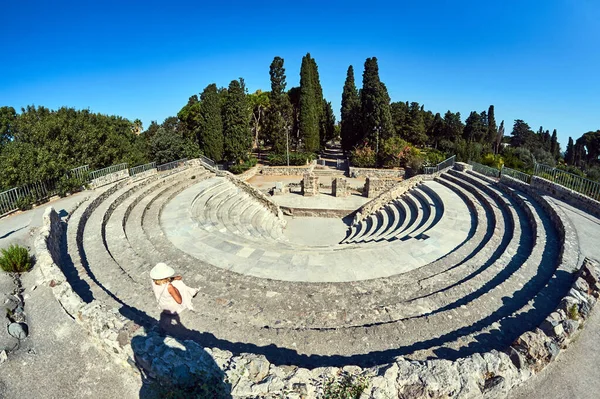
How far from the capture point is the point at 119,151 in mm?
21109

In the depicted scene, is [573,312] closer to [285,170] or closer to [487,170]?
[487,170]

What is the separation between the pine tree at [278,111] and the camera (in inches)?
1225

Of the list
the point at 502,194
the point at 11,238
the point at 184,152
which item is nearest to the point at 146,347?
the point at 11,238

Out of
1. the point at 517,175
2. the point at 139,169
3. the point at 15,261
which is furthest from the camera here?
the point at 139,169

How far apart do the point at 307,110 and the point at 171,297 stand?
30.4 m

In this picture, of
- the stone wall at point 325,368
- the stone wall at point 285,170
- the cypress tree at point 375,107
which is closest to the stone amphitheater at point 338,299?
the stone wall at point 325,368

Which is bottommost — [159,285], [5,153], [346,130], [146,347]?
[146,347]

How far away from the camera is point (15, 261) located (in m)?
7.12

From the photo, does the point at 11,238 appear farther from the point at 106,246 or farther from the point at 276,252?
the point at 276,252

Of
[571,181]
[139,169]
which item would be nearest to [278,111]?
[139,169]

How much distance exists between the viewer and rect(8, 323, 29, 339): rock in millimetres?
5055

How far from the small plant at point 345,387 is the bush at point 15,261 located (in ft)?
26.7

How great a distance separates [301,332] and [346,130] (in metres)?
32.3

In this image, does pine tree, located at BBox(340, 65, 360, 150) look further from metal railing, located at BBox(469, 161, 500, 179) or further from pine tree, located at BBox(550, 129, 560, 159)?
pine tree, located at BBox(550, 129, 560, 159)
